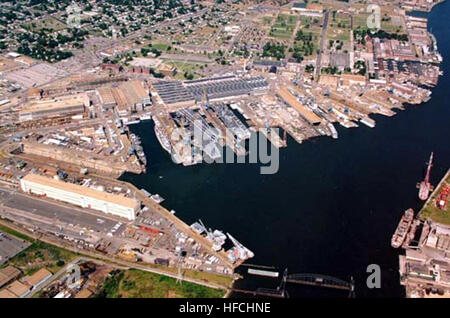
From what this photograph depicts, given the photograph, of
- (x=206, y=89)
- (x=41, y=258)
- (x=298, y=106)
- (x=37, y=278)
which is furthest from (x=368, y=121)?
(x=37, y=278)

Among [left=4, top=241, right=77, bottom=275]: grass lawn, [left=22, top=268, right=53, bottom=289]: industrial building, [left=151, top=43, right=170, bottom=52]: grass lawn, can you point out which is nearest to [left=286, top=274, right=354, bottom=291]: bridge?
[left=4, top=241, right=77, bottom=275]: grass lawn

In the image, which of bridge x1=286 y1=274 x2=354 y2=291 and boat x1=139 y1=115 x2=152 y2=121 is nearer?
bridge x1=286 y1=274 x2=354 y2=291

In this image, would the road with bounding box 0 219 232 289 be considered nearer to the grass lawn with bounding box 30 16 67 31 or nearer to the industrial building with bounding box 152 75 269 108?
the industrial building with bounding box 152 75 269 108

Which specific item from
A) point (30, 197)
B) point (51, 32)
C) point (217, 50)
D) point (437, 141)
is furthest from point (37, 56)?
point (437, 141)

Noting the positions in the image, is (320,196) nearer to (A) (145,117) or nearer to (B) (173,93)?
(A) (145,117)

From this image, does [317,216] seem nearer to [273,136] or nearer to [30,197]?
[273,136]

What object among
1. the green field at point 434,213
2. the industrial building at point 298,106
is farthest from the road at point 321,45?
the green field at point 434,213
